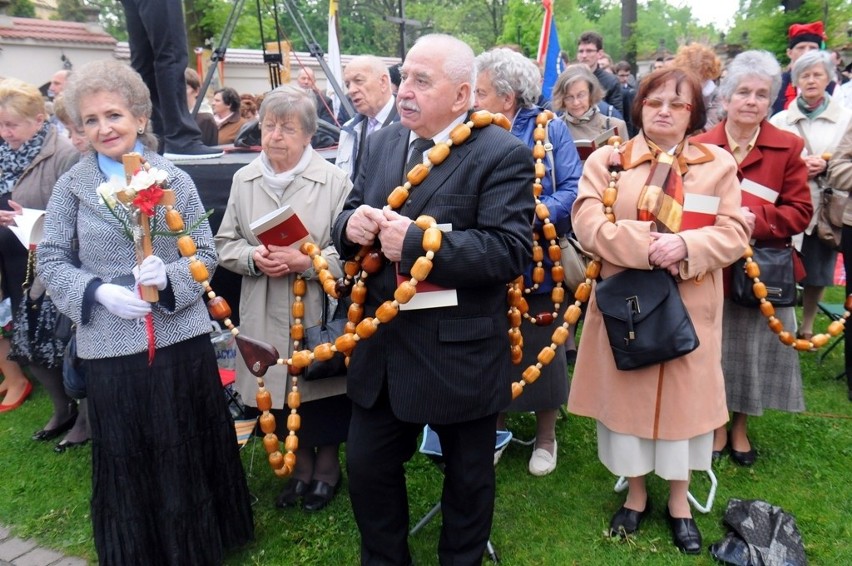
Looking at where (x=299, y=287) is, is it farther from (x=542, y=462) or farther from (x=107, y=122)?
(x=542, y=462)

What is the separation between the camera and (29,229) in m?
3.44

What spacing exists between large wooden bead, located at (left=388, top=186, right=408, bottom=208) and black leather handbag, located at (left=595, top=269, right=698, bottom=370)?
104 centimetres

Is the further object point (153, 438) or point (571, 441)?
point (571, 441)

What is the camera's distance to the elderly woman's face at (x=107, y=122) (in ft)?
8.82

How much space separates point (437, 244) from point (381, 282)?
0.40 metres

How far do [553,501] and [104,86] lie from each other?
290cm

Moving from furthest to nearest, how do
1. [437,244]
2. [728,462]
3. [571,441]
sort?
[571,441], [728,462], [437,244]

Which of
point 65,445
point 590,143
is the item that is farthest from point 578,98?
point 65,445

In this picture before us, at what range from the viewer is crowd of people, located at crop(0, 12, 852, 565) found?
2473mm

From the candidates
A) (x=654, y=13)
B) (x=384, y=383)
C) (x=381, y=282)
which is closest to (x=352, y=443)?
(x=384, y=383)

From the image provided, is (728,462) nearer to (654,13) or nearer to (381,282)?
(381,282)

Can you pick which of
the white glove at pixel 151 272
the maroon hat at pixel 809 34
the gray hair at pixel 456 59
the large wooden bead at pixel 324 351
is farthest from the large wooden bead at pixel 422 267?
the maroon hat at pixel 809 34

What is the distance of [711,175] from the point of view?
9.58ft

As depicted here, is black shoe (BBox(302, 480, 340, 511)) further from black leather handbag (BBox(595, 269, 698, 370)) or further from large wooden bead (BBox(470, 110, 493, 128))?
large wooden bead (BBox(470, 110, 493, 128))
